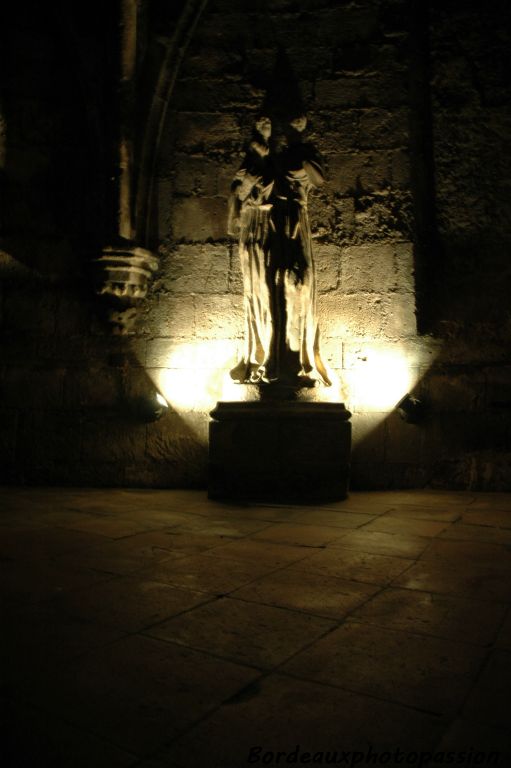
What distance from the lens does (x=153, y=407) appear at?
471 centimetres

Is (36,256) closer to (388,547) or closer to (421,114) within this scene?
(421,114)

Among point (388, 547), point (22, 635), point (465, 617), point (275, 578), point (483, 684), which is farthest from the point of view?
point (388, 547)

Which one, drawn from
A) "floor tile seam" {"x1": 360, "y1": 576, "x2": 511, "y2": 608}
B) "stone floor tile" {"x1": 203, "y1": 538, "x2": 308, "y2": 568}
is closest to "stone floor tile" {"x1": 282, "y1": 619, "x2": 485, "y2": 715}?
"floor tile seam" {"x1": 360, "y1": 576, "x2": 511, "y2": 608}

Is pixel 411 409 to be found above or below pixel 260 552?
above

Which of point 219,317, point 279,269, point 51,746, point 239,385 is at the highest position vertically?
point 279,269

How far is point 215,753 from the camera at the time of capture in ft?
3.52

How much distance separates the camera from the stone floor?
111 centimetres

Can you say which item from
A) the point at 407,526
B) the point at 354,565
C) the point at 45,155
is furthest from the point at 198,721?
the point at 45,155

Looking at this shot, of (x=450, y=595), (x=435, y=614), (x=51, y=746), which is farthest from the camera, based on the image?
(x=450, y=595)

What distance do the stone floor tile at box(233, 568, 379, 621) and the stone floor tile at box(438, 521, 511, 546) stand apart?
98 centimetres

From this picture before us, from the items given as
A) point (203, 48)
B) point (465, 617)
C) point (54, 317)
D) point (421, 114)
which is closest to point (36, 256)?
point (54, 317)

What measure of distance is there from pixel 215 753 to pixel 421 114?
5.17 meters

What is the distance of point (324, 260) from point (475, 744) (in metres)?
4.09

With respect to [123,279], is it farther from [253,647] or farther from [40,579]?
[253,647]
